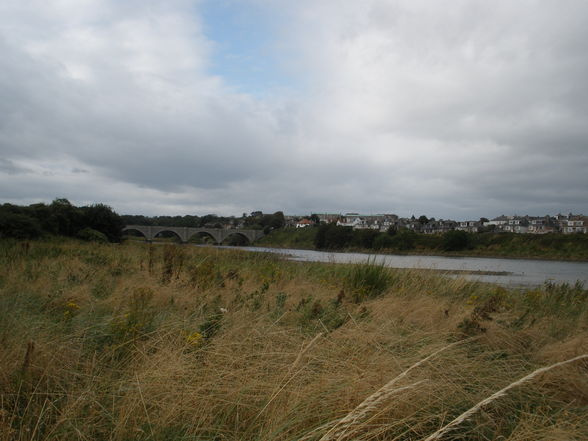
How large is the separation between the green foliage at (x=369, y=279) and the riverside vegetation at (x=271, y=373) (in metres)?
1.89

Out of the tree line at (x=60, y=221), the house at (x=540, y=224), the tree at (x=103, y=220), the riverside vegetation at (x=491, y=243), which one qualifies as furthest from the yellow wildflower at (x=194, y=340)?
the house at (x=540, y=224)

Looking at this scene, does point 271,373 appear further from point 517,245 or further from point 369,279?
point 517,245

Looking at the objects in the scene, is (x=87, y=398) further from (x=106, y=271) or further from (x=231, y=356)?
(x=106, y=271)

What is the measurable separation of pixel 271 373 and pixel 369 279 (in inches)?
194

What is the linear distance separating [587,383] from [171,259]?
6472 mm

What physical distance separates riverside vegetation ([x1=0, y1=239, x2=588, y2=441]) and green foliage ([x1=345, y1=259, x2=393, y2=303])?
6.21ft

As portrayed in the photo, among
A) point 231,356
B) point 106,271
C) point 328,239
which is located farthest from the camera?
point 328,239

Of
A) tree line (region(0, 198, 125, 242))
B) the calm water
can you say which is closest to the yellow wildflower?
the calm water

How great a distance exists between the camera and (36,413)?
2203 mm

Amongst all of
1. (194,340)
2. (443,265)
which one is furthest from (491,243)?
(194,340)

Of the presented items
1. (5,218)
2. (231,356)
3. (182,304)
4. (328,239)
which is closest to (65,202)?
(5,218)

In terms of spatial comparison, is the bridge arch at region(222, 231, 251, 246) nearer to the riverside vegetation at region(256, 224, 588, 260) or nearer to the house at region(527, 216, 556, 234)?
the riverside vegetation at region(256, 224, 588, 260)

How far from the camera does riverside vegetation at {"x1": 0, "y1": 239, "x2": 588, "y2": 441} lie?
2156 mm

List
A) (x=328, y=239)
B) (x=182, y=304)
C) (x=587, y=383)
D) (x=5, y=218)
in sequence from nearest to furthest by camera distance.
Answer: (x=587, y=383)
(x=182, y=304)
(x=5, y=218)
(x=328, y=239)
